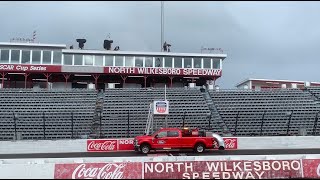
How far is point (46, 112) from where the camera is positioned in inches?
1458

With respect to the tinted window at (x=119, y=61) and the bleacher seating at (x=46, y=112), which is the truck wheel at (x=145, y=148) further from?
the tinted window at (x=119, y=61)

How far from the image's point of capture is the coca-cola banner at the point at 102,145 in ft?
99.8

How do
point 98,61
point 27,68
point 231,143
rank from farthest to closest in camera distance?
point 98,61 < point 27,68 < point 231,143

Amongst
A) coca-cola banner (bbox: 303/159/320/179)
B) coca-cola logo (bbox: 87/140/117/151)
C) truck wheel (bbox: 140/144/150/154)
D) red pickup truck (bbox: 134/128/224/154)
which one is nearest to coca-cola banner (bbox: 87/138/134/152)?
coca-cola logo (bbox: 87/140/117/151)

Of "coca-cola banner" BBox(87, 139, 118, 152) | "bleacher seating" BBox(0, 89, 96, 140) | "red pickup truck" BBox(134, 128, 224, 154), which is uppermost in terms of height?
"bleacher seating" BBox(0, 89, 96, 140)

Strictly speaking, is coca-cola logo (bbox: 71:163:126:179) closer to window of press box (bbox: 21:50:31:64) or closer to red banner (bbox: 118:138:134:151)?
red banner (bbox: 118:138:134:151)

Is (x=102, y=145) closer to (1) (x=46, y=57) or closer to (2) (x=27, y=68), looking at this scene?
(2) (x=27, y=68)

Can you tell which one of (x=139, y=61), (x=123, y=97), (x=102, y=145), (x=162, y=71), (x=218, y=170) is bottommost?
(x=102, y=145)

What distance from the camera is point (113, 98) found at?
134ft

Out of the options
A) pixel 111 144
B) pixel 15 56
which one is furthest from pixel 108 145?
pixel 15 56

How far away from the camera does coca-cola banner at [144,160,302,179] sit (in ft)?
61.7

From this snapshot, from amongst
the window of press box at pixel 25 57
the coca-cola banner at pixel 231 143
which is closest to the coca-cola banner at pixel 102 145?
the coca-cola banner at pixel 231 143

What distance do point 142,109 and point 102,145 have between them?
26.8 ft

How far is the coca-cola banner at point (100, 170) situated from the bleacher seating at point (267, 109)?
1647 cm
